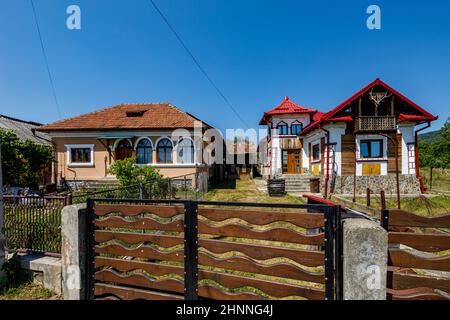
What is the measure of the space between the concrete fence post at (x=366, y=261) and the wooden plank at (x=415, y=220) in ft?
0.81

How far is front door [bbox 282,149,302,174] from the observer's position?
1875 centimetres

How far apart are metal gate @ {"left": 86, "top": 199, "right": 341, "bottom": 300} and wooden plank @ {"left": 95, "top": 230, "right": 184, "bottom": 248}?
0.01 meters

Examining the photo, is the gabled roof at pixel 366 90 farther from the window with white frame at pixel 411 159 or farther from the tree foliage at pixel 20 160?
the tree foliage at pixel 20 160

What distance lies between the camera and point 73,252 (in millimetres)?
2727

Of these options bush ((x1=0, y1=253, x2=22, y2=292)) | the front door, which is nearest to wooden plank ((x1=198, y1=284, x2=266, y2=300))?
bush ((x1=0, y1=253, x2=22, y2=292))

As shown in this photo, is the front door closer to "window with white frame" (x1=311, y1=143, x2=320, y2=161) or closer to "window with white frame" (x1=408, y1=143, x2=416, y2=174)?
"window with white frame" (x1=311, y1=143, x2=320, y2=161)

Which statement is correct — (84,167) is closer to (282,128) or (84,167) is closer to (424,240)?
(282,128)

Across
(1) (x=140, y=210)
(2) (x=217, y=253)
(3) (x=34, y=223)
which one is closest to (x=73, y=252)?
(1) (x=140, y=210)

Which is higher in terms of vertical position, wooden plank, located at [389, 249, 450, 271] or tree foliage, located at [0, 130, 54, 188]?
tree foliage, located at [0, 130, 54, 188]

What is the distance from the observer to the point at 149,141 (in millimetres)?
13773

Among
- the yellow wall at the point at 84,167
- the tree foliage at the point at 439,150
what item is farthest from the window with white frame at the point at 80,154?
the tree foliage at the point at 439,150
